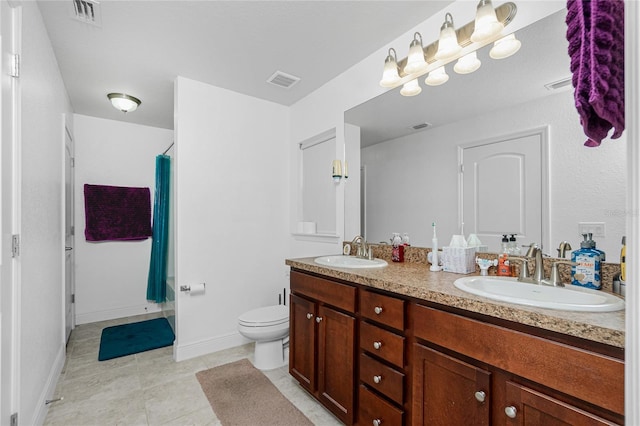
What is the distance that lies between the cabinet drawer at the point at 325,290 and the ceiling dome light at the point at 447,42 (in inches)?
52.8

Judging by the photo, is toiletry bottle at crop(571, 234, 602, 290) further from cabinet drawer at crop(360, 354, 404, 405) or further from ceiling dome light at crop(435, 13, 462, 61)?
ceiling dome light at crop(435, 13, 462, 61)

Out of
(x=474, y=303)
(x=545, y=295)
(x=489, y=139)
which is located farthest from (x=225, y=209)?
(x=545, y=295)

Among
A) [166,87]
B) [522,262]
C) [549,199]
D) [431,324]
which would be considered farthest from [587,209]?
[166,87]

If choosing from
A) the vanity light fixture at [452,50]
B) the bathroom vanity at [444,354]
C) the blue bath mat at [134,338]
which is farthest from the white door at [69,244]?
the vanity light fixture at [452,50]

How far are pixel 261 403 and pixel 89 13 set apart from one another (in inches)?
102

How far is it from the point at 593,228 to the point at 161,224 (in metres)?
3.69

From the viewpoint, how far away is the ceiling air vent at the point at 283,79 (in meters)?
2.51

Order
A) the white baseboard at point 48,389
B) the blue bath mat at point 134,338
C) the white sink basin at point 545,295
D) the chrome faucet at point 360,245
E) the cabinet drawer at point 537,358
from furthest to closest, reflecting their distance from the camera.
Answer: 1. the blue bath mat at point 134,338
2. the chrome faucet at point 360,245
3. the white baseboard at point 48,389
4. the white sink basin at point 545,295
5. the cabinet drawer at point 537,358

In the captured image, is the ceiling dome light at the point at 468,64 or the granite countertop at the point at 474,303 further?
the ceiling dome light at the point at 468,64

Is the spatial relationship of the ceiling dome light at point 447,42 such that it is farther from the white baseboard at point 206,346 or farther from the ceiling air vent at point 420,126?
the white baseboard at point 206,346

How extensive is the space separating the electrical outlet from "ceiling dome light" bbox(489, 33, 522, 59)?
874 millimetres

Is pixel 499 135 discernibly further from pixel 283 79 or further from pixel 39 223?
pixel 39 223

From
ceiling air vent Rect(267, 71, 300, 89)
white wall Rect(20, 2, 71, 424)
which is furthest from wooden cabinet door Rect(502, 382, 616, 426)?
ceiling air vent Rect(267, 71, 300, 89)

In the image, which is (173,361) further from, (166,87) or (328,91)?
(328,91)
